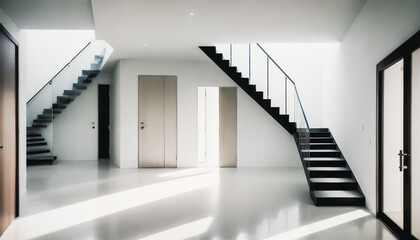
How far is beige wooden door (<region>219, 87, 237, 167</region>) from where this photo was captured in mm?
10234

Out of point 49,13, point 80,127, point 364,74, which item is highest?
point 49,13

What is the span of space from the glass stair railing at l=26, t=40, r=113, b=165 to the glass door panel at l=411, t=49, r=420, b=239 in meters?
8.14

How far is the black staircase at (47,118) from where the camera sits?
10.6 metres

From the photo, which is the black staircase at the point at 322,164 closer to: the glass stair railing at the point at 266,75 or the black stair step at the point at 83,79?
the glass stair railing at the point at 266,75

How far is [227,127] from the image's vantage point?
10266 mm

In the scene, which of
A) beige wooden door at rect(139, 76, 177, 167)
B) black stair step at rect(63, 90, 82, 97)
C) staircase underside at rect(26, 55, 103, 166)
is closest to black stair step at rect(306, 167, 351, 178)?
beige wooden door at rect(139, 76, 177, 167)

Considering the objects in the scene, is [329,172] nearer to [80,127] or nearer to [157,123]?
[157,123]

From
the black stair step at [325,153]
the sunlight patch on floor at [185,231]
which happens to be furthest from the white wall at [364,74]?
the sunlight patch on floor at [185,231]

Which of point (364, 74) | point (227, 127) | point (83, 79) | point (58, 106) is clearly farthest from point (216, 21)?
point (58, 106)

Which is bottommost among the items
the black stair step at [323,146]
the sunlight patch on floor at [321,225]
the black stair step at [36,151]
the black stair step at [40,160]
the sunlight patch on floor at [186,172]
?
the sunlight patch on floor at [321,225]

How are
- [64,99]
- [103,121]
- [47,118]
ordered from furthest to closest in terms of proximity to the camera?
[103,121], [64,99], [47,118]

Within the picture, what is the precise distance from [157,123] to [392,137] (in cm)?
632

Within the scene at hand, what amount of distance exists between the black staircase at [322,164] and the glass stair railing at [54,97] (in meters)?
4.27

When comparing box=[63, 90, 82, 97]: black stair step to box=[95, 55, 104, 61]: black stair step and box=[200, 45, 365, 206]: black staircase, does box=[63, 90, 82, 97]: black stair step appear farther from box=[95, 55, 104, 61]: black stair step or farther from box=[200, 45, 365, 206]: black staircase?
box=[200, 45, 365, 206]: black staircase
